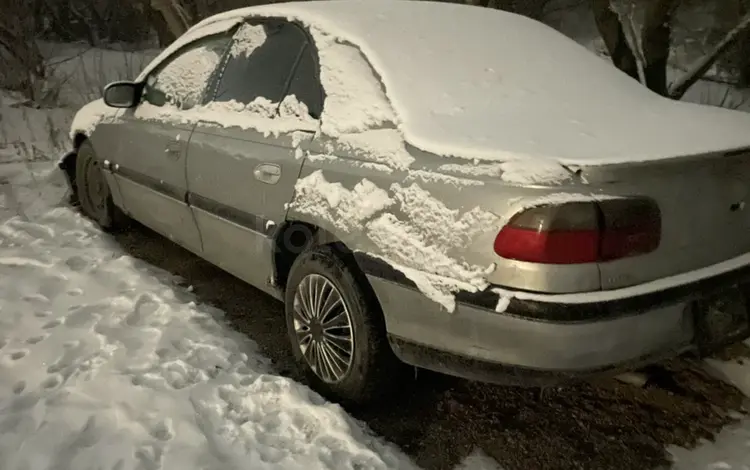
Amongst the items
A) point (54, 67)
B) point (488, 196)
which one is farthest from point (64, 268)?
point (54, 67)

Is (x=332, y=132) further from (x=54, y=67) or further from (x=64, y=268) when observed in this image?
(x=54, y=67)

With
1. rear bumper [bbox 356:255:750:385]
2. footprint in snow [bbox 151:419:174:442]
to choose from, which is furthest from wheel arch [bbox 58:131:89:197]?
rear bumper [bbox 356:255:750:385]

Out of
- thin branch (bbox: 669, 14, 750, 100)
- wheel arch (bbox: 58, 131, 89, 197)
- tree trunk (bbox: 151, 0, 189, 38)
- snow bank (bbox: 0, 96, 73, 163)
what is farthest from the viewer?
tree trunk (bbox: 151, 0, 189, 38)

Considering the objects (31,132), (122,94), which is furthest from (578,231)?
(31,132)

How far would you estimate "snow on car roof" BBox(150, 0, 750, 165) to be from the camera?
225 cm

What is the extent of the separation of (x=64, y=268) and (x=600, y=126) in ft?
11.0

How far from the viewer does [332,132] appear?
9.07 feet

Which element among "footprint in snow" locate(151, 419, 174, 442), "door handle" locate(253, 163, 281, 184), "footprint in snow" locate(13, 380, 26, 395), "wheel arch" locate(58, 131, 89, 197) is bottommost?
"footprint in snow" locate(13, 380, 26, 395)

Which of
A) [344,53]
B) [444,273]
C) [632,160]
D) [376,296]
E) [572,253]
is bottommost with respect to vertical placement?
[376,296]

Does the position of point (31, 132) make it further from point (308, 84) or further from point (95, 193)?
point (308, 84)

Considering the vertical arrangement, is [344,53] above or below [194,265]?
above

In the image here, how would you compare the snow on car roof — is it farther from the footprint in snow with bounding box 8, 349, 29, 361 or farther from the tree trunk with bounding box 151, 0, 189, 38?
the tree trunk with bounding box 151, 0, 189, 38

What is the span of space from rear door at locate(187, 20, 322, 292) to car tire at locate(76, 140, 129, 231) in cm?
158

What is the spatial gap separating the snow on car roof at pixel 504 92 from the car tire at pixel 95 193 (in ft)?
7.14
